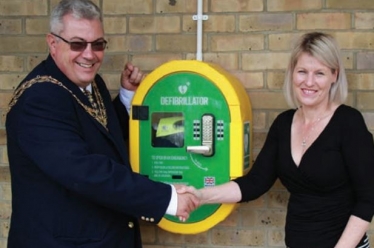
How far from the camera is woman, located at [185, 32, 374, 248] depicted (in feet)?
9.17

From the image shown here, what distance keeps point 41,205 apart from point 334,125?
4.50 feet

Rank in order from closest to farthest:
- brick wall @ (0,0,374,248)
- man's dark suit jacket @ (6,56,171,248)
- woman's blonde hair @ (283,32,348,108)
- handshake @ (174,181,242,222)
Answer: man's dark suit jacket @ (6,56,171,248) → woman's blonde hair @ (283,32,348,108) → handshake @ (174,181,242,222) → brick wall @ (0,0,374,248)

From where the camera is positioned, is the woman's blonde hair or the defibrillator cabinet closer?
the woman's blonde hair

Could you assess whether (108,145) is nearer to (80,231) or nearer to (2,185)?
(80,231)

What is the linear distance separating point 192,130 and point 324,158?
0.78 metres

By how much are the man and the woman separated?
52 cm

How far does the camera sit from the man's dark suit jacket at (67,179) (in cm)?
272

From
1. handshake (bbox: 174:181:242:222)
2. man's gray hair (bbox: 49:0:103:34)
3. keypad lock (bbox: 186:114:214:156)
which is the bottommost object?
handshake (bbox: 174:181:242:222)

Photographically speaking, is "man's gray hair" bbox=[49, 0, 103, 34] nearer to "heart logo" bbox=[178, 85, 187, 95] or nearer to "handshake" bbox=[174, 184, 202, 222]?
"heart logo" bbox=[178, 85, 187, 95]

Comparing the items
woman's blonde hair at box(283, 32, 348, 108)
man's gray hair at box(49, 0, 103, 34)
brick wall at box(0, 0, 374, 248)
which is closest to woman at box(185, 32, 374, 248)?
woman's blonde hair at box(283, 32, 348, 108)

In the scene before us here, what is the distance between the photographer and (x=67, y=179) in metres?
2.71

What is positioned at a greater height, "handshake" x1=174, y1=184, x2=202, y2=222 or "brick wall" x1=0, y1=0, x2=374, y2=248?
"brick wall" x1=0, y1=0, x2=374, y2=248

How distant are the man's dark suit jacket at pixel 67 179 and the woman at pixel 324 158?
0.62m

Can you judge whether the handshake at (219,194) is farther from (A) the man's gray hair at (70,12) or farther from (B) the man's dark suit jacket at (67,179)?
(A) the man's gray hair at (70,12)
